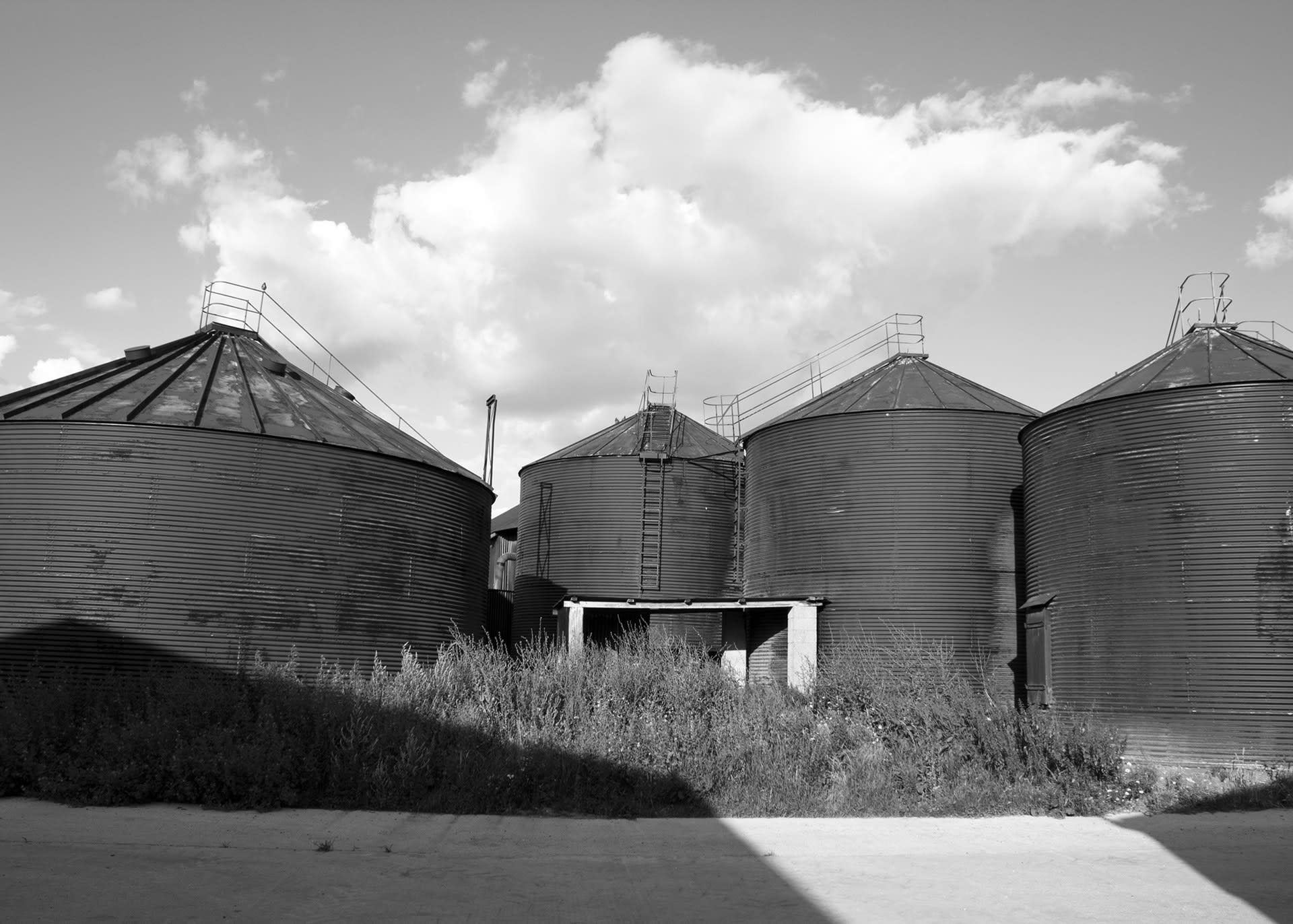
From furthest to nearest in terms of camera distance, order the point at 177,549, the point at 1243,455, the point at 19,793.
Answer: the point at 177,549 → the point at 1243,455 → the point at 19,793

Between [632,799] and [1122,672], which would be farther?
[1122,672]

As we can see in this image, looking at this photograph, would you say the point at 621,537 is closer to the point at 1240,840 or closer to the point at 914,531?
the point at 914,531

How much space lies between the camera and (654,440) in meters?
36.4

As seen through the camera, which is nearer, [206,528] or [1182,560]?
[1182,560]

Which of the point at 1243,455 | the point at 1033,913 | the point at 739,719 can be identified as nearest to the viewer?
the point at 1033,913

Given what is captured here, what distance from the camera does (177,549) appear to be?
70.0 ft

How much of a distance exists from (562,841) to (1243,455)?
13.7 metres

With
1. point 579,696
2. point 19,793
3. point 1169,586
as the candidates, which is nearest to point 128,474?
point 19,793

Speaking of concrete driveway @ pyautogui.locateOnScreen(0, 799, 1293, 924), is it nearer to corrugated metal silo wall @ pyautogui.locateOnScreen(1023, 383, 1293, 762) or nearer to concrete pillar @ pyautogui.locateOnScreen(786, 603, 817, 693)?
corrugated metal silo wall @ pyautogui.locateOnScreen(1023, 383, 1293, 762)

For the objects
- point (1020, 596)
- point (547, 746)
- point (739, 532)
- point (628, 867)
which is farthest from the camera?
point (739, 532)

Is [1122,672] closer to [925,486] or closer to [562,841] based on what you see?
[925,486]

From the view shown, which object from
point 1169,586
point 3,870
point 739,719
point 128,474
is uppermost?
point 128,474

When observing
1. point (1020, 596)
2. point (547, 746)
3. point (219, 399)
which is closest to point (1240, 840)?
point (547, 746)

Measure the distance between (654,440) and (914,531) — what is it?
39.0ft
